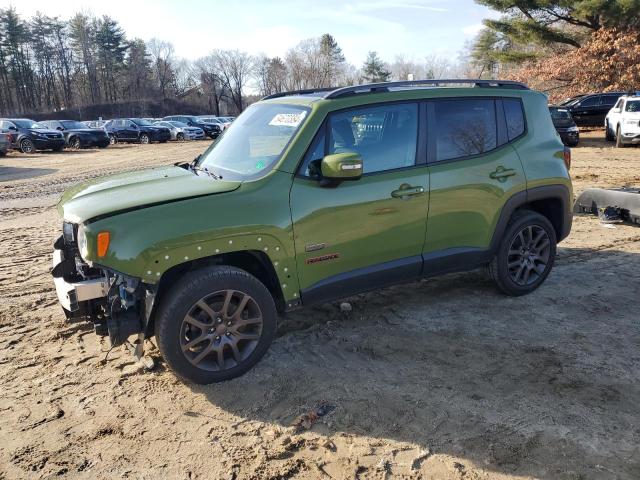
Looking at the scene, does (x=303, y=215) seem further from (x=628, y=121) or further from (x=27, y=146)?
(x=27, y=146)

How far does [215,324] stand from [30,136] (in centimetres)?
2519

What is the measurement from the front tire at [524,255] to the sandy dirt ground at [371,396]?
6.5 inches

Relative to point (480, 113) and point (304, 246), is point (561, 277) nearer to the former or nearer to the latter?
point (480, 113)

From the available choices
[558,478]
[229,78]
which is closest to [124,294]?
[558,478]

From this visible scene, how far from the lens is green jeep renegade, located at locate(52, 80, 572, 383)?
3400 millimetres

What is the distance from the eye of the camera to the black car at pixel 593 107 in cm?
2281

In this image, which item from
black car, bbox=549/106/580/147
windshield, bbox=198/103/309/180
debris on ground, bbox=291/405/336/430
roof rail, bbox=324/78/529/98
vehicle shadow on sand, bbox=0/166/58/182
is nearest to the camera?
debris on ground, bbox=291/405/336/430

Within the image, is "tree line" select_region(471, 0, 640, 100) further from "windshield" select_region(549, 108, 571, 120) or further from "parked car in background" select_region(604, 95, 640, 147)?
"windshield" select_region(549, 108, 571, 120)

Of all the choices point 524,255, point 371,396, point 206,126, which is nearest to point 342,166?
point 371,396

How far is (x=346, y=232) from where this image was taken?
3891 mm

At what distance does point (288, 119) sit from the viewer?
405cm

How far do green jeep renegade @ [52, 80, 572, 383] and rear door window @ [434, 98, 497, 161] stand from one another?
0.04 feet

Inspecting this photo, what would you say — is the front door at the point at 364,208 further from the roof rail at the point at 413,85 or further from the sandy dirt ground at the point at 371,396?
the sandy dirt ground at the point at 371,396

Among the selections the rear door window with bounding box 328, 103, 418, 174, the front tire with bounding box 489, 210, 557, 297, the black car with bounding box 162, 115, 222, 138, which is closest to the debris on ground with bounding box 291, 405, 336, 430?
the rear door window with bounding box 328, 103, 418, 174
